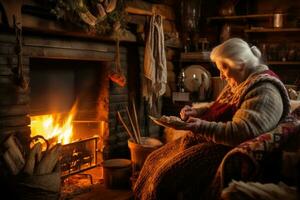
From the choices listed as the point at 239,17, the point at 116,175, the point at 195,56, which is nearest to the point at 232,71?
the point at 116,175

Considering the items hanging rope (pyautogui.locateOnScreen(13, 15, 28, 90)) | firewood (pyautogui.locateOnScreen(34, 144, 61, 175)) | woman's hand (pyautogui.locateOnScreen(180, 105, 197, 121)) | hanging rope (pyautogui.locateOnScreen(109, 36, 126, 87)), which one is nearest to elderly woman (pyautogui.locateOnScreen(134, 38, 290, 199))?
woman's hand (pyautogui.locateOnScreen(180, 105, 197, 121))

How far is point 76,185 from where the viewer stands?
3.36m

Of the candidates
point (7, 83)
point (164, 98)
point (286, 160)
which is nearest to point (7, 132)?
point (7, 83)

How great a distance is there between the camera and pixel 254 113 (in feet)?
6.92

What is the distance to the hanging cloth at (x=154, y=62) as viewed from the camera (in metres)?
3.90

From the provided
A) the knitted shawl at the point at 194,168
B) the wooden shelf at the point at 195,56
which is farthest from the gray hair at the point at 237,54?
the wooden shelf at the point at 195,56

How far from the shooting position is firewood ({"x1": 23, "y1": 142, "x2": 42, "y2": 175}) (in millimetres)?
2610

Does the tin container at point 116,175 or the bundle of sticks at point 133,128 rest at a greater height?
the bundle of sticks at point 133,128

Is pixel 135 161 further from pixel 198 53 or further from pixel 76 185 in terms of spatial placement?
pixel 198 53

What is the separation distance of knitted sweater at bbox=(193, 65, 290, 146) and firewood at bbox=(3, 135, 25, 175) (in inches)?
49.7

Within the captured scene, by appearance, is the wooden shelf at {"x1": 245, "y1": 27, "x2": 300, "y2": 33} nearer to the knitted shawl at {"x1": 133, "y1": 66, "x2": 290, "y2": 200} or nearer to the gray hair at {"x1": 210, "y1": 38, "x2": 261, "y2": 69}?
the gray hair at {"x1": 210, "y1": 38, "x2": 261, "y2": 69}

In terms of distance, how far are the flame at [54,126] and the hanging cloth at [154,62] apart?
802mm

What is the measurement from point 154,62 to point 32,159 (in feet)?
5.71

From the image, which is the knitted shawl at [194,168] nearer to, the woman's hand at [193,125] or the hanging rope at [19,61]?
the woman's hand at [193,125]
